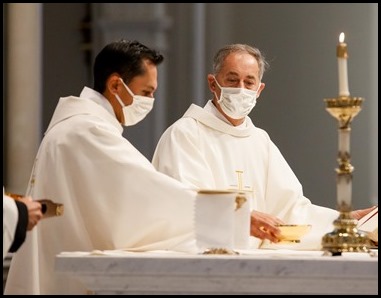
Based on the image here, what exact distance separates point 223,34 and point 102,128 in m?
5.37

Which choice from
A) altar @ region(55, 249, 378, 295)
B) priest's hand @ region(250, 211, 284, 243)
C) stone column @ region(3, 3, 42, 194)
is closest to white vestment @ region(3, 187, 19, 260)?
altar @ region(55, 249, 378, 295)

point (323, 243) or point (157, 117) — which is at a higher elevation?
point (157, 117)

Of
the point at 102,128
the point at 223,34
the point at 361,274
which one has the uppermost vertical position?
the point at 223,34

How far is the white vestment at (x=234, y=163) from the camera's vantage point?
6941 millimetres

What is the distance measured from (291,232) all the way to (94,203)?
841mm

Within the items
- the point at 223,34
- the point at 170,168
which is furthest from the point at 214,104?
the point at 223,34

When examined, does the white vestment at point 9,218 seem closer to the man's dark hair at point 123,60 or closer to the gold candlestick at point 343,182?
the gold candlestick at point 343,182

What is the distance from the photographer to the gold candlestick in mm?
5793

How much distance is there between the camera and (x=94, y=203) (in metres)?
6.32

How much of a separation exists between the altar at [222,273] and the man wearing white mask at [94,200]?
0.69 m

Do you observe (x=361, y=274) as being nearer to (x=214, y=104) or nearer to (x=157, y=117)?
(x=214, y=104)

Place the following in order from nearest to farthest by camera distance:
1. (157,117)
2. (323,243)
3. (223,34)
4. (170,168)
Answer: (323,243) → (170,168) → (157,117) → (223,34)

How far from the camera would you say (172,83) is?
11.4 metres

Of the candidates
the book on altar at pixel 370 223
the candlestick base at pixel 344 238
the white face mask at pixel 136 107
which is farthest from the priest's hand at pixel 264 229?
the white face mask at pixel 136 107
